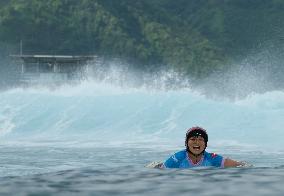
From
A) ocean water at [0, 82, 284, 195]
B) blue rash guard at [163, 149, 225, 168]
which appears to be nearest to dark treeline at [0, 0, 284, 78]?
ocean water at [0, 82, 284, 195]

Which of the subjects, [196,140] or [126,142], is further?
[126,142]

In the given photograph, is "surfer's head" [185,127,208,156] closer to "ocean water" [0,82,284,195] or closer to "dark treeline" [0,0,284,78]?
"ocean water" [0,82,284,195]

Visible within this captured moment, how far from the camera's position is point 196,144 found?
25.0ft

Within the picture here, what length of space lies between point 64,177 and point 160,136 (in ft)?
59.2

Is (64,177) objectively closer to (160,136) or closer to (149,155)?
(149,155)

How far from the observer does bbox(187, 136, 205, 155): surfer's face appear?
757cm

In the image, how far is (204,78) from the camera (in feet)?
258

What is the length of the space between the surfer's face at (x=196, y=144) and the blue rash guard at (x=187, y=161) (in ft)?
0.31

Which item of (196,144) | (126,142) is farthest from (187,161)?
(126,142)

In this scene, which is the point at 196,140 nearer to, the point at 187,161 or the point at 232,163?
the point at 187,161

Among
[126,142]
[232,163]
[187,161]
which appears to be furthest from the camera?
[126,142]

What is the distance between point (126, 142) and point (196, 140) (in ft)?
46.0

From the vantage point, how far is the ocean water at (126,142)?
555 centimetres

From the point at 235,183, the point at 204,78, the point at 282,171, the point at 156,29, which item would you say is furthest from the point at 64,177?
the point at 156,29
